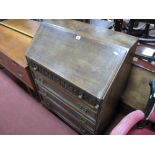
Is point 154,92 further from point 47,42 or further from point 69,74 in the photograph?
point 47,42

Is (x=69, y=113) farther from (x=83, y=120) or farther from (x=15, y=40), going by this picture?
(x=15, y=40)

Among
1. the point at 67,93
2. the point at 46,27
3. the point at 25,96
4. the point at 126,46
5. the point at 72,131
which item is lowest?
the point at 72,131

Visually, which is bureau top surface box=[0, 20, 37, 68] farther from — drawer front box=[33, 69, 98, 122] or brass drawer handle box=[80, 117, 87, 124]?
brass drawer handle box=[80, 117, 87, 124]

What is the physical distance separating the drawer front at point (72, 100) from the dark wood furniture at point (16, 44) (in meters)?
0.25

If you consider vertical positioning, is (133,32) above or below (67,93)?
above

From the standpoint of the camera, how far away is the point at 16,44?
5.35 feet

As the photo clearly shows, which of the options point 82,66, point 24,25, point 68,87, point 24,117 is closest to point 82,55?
point 82,66

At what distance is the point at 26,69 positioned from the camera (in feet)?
4.49

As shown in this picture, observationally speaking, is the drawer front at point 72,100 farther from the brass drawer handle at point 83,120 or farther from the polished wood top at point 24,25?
the polished wood top at point 24,25

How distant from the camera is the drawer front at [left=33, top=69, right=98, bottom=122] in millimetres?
1022

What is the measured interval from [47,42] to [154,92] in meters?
0.81

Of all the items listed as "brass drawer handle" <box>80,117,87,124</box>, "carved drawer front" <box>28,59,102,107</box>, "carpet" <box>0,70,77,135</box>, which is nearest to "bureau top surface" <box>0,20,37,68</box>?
"carved drawer front" <box>28,59,102,107</box>

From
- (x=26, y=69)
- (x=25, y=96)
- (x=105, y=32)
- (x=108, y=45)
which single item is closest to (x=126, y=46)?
(x=108, y=45)
